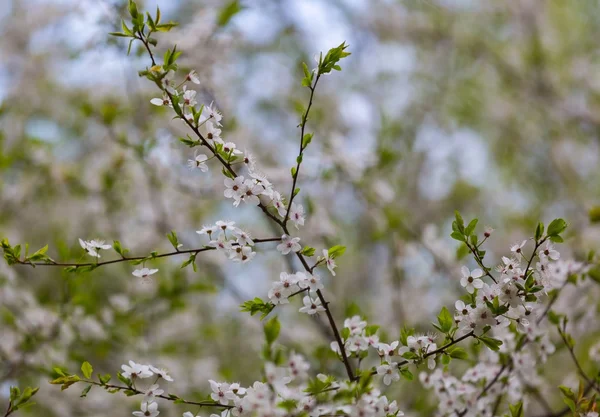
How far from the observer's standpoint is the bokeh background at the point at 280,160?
9.06 feet

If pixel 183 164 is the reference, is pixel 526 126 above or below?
above

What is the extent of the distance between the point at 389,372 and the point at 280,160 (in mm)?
3293

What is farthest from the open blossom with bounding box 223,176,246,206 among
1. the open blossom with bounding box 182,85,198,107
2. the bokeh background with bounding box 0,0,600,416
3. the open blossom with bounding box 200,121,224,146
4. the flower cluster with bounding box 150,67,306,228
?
the bokeh background with bounding box 0,0,600,416

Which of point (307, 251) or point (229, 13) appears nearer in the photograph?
point (307, 251)

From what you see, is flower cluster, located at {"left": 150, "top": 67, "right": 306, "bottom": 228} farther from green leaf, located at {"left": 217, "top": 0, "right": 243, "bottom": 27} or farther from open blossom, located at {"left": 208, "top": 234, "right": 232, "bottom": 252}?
green leaf, located at {"left": 217, "top": 0, "right": 243, "bottom": 27}

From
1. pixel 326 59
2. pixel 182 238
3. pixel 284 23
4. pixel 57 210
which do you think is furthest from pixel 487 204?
pixel 326 59

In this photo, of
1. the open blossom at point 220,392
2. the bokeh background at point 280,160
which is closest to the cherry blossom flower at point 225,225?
the open blossom at point 220,392

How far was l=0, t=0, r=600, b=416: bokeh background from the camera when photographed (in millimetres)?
2762

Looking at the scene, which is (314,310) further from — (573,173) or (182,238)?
(573,173)

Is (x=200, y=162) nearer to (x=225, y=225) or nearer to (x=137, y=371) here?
(x=225, y=225)

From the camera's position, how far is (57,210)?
14.2 feet

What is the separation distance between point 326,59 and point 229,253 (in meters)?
0.52

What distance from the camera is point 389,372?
1277mm

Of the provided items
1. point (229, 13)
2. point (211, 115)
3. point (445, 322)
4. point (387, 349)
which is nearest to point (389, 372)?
point (387, 349)
